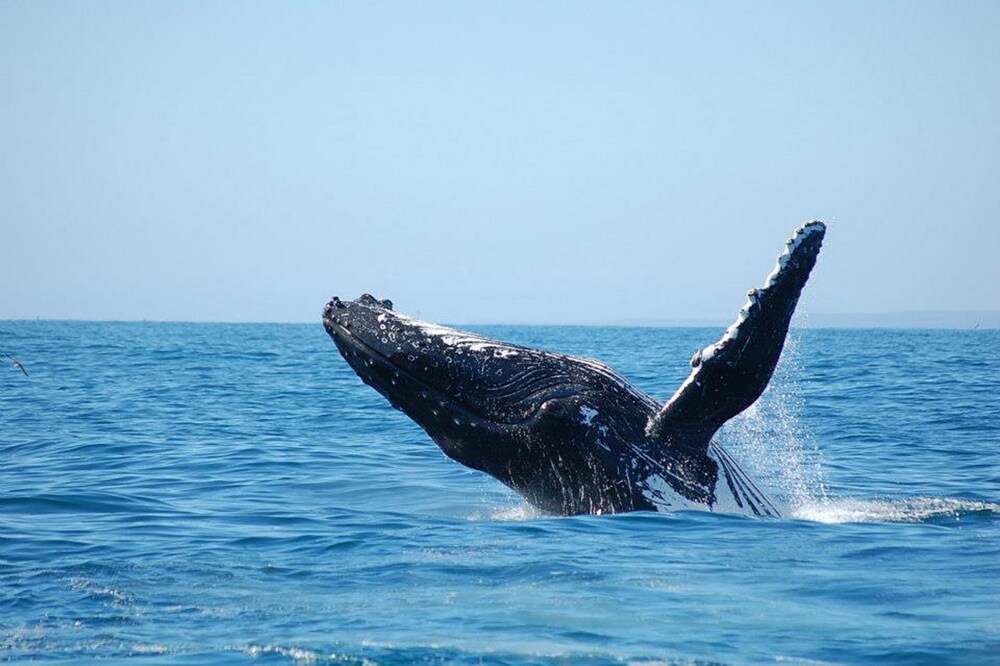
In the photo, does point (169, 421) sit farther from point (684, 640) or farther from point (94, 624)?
point (684, 640)

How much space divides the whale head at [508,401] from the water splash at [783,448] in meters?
1.16

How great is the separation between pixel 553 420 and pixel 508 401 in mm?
446

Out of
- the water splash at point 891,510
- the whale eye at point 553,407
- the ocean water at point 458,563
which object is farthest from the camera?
the water splash at point 891,510

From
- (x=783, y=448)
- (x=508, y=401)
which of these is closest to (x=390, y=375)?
(x=508, y=401)

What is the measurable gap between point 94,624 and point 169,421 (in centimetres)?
1570

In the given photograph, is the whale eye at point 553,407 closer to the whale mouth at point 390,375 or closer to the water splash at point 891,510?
the whale mouth at point 390,375

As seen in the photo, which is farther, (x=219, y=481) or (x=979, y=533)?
(x=219, y=481)

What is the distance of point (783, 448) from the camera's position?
1873 centimetres

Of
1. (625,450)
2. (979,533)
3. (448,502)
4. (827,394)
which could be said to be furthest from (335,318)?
(827,394)

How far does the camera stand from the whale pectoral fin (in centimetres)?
802

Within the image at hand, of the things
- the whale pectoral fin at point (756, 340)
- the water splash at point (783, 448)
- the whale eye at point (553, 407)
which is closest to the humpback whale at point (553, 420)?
the whale eye at point (553, 407)

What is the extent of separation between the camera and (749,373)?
8133 mm

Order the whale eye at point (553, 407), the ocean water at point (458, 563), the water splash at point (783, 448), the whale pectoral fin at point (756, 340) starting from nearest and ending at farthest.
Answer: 1. the ocean water at point (458, 563)
2. the whale pectoral fin at point (756, 340)
3. the whale eye at point (553, 407)
4. the water splash at point (783, 448)

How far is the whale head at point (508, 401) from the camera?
890 centimetres
